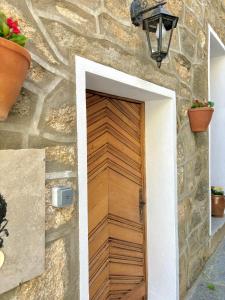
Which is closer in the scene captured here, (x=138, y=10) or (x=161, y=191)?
(x=138, y=10)

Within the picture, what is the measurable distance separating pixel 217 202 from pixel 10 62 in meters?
4.00

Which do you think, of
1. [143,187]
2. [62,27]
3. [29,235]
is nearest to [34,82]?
[62,27]

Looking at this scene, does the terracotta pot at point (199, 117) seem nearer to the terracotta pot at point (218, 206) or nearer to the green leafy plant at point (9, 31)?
the terracotta pot at point (218, 206)

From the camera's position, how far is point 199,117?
117 inches

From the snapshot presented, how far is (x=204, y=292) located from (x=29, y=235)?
234 cm

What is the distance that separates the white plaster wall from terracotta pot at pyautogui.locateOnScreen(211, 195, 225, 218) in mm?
495

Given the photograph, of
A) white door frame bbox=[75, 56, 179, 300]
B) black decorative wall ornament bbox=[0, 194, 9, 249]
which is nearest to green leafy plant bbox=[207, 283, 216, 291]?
white door frame bbox=[75, 56, 179, 300]

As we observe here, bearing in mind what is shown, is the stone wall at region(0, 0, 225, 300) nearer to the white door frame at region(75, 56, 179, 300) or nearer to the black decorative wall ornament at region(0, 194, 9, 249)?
the black decorative wall ornament at region(0, 194, 9, 249)

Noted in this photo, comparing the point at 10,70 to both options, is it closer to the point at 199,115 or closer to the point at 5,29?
the point at 5,29

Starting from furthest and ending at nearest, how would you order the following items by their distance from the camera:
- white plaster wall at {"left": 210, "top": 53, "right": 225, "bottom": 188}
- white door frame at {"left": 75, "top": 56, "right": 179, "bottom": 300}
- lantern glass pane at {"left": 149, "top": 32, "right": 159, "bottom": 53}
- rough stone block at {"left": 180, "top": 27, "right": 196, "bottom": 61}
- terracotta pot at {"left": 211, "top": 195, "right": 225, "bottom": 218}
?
white plaster wall at {"left": 210, "top": 53, "right": 225, "bottom": 188}
terracotta pot at {"left": 211, "top": 195, "right": 225, "bottom": 218}
rough stone block at {"left": 180, "top": 27, "right": 196, "bottom": 61}
white door frame at {"left": 75, "top": 56, "right": 179, "bottom": 300}
lantern glass pane at {"left": 149, "top": 32, "right": 159, "bottom": 53}

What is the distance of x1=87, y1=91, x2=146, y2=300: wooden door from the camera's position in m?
2.26

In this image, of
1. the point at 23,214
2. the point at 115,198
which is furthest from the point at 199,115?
the point at 23,214

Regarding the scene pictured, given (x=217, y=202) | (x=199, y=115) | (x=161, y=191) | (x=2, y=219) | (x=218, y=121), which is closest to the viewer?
(x=2, y=219)

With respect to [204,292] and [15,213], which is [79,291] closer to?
[15,213]
